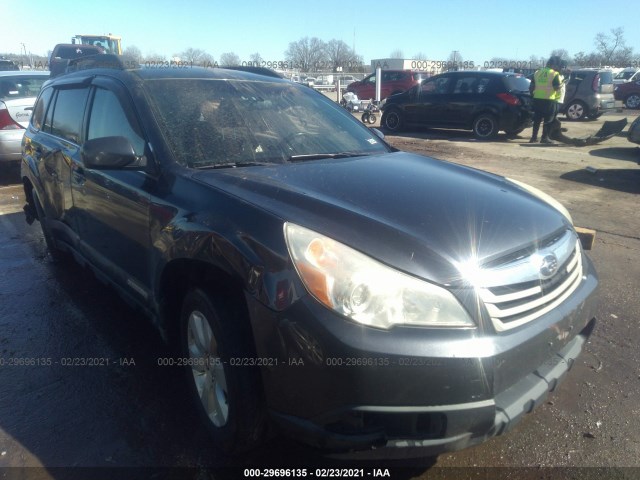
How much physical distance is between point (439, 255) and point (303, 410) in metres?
0.77

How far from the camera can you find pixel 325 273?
1812 millimetres

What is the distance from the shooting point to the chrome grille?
74.0 inches

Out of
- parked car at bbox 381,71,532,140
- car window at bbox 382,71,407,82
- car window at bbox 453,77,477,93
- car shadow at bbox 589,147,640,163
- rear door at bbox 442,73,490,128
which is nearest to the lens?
car shadow at bbox 589,147,640,163

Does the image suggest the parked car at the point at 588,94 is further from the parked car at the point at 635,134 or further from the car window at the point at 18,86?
the car window at the point at 18,86

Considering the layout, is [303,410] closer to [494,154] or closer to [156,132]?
[156,132]

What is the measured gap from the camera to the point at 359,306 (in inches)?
69.9

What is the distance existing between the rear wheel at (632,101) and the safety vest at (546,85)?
1516cm

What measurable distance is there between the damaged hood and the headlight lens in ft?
0.18

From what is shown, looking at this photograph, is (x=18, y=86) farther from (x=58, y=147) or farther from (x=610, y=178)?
(x=610, y=178)

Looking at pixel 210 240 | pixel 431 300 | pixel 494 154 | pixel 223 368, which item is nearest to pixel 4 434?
pixel 223 368

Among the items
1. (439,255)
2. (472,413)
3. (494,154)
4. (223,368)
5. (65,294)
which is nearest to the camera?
(472,413)

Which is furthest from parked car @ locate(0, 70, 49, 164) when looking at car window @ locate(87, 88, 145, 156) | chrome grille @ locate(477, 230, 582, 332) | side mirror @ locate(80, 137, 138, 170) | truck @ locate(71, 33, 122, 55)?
truck @ locate(71, 33, 122, 55)

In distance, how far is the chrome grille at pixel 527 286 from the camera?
74.0 inches

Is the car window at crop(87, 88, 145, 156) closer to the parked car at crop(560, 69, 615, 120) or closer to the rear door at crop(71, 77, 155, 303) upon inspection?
the rear door at crop(71, 77, 155, 303)
